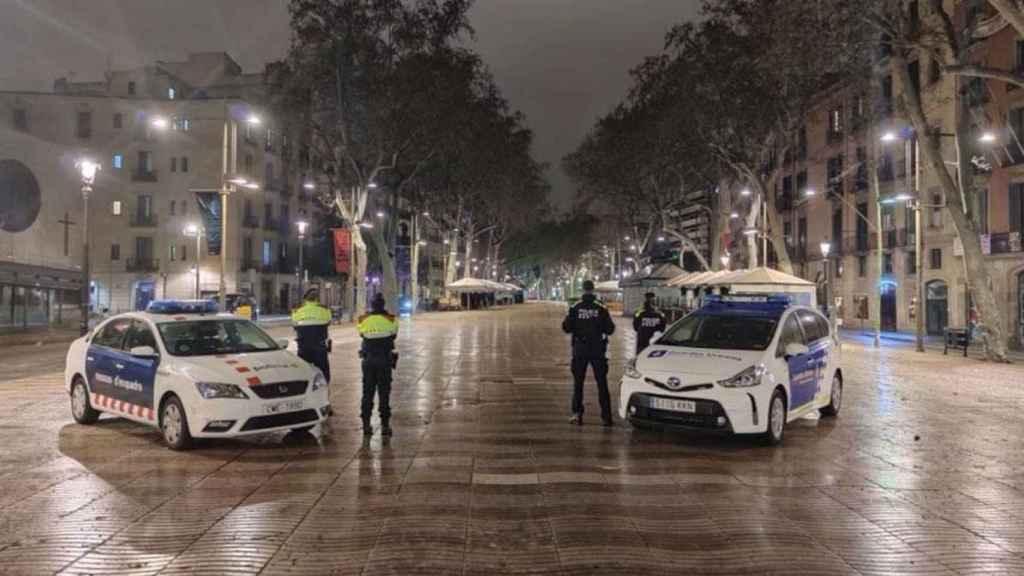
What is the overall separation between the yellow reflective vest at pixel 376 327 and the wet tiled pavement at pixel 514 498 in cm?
123

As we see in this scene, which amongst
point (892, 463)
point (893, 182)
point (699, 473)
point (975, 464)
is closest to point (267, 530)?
point (699, 473)

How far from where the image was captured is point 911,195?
85.7ft

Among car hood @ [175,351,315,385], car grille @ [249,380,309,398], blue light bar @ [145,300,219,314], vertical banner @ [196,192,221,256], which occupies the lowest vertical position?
car grille @ [249,380,309,398]

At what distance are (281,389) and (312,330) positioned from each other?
83.8 inches

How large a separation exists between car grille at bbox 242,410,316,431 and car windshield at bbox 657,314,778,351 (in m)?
4.43

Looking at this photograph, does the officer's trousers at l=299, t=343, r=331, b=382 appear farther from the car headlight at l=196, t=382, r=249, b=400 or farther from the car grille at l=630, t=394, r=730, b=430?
the car grille at l=630, t=394, r=730, b=430

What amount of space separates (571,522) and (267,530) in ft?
7.21

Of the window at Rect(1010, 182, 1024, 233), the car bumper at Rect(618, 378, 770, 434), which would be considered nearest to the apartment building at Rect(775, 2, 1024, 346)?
the window at Rect(1010, 182, 1024, 233)

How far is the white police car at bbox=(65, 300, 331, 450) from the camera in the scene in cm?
806

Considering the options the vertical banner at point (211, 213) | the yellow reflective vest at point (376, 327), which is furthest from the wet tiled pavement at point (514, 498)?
the vertical banner at point (211, 213)

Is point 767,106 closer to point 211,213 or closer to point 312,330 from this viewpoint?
point 211,213

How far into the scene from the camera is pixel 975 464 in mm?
8023

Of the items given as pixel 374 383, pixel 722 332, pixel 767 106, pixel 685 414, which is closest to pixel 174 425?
pixel 374 383

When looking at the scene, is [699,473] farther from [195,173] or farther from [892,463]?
[195,173]
